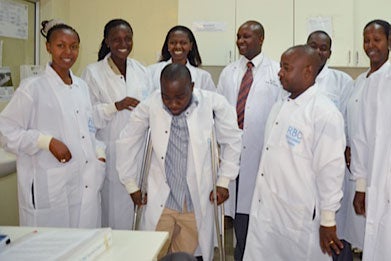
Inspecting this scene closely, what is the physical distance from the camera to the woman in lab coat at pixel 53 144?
202 centimetres

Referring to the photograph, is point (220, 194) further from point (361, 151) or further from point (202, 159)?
point (361, 151)

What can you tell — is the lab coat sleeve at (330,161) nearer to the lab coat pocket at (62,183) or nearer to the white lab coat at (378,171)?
the white lab coat at (378,171)

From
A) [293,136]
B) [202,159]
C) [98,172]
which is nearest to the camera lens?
[293,136]

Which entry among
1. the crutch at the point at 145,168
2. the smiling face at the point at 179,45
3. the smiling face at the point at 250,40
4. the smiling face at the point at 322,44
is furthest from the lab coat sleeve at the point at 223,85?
the crutch at the point at 145,168

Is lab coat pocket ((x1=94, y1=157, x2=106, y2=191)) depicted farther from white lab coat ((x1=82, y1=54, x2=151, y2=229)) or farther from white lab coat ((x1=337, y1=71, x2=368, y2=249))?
white lab coat ((x1=337, y1=71, x2=368, y2=249))

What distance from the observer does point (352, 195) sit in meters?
2.50

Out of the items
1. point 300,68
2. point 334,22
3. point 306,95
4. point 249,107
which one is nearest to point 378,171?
point 306,95

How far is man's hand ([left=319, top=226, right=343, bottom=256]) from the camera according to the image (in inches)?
77.0

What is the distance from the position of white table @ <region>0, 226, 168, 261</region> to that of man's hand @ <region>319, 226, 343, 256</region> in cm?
89

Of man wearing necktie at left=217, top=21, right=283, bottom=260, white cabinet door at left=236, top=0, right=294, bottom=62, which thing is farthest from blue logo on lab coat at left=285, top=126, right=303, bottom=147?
white cabinet door at left=236, top=0, right=294, bottom=62

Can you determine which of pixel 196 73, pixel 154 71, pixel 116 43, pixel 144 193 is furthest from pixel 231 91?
pixel 144 193

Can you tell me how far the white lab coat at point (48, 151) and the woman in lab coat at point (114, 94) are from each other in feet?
1.61

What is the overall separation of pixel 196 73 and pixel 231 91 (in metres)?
0.28

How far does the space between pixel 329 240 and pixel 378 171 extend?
0.41 meters
